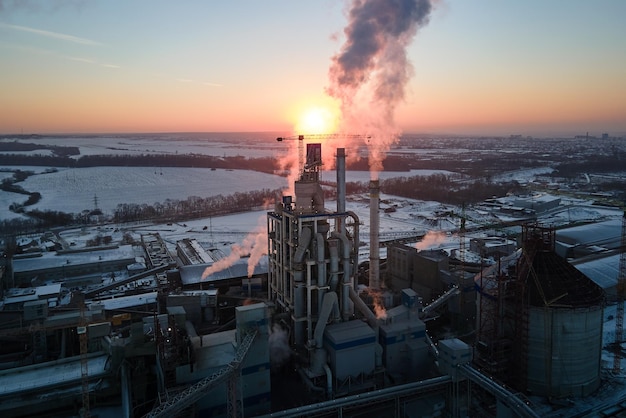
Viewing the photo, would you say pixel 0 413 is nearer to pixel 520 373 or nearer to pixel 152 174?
pixel 520 373

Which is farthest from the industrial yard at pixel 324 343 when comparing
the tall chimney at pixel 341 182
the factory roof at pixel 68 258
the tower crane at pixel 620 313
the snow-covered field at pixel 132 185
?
the snow-covered field at pixel 132 185

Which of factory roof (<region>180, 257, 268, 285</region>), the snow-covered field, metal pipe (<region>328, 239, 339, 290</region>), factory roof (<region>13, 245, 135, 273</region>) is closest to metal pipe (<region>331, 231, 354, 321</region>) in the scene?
metal pipe (<region>328, 239, 339, 290</region>)

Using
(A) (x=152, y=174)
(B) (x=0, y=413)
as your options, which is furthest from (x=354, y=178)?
(B) (x=0, y=413)

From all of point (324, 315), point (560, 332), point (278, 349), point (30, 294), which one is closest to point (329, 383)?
point (324, 315)

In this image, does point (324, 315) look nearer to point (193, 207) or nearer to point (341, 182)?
point (341, 182)

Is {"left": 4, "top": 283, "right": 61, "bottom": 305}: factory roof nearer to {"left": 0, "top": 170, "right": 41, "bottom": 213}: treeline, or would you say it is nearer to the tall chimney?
the tall chimney
